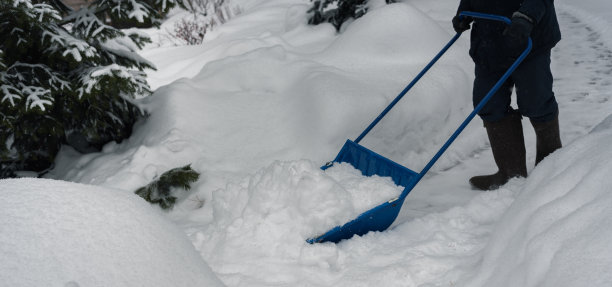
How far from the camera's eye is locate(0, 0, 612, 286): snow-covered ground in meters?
1.40

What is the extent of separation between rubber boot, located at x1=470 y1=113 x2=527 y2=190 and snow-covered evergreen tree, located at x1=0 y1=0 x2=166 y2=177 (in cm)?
265

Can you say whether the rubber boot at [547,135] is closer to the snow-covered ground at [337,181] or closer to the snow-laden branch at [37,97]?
the snow-covered ground at [337,181]

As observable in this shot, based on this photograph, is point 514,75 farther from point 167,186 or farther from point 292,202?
point 167,186

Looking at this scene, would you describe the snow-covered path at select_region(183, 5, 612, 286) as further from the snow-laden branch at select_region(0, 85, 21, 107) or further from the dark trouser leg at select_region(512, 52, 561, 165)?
the snow-laden branch at select_region(0, 85, 21, 107)

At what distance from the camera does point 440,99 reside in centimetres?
420

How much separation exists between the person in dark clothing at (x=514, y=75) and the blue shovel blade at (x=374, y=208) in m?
0.74

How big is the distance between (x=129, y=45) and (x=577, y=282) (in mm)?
3927

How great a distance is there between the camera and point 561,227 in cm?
160

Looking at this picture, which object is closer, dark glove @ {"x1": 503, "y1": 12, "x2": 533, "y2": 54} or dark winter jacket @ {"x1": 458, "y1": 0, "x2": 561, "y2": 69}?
dark glove @ {"x1": 503, "y1": 12, "x2": 533, "y2": 54}

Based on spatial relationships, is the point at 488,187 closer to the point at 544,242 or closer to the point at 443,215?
the point at 443,215

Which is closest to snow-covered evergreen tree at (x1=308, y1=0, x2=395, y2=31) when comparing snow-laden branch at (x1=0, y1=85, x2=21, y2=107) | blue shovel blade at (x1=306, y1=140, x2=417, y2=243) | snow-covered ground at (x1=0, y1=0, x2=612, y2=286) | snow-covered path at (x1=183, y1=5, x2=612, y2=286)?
snow-covered ground at (x1=0, y1=0, x2=612, y2=286)

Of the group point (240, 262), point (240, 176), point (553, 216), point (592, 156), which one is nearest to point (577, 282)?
point (553, 216)

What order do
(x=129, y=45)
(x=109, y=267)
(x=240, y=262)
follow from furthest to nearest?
(x=129, y=45)
(x=240, y=262)
(x=109, y=267)

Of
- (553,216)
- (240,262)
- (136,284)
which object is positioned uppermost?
(136,284)
